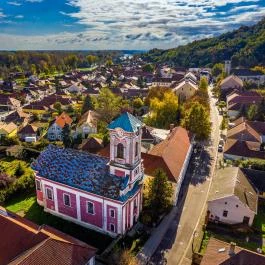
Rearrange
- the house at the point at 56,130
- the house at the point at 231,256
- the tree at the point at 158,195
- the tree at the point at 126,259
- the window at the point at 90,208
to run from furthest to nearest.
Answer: the house at the point at 56,130 → the tree at the point at 158,195 → the window at the point at 90,208 → the tree at the point at 126,259 → the house at the point at 231,256

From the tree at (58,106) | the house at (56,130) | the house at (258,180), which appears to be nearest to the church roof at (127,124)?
the house at (258,180)

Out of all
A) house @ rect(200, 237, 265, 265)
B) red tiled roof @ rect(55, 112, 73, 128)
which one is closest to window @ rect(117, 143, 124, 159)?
house @ rect(200, 237, 265, 265)

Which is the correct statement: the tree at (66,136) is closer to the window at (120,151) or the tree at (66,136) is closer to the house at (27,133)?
the house at (27,133)

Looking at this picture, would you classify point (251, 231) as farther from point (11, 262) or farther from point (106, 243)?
point (11, 262)

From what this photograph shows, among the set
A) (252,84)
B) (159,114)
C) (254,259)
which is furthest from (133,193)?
(252,84)

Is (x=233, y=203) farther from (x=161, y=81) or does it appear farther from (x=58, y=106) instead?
(x=161, y=81)
